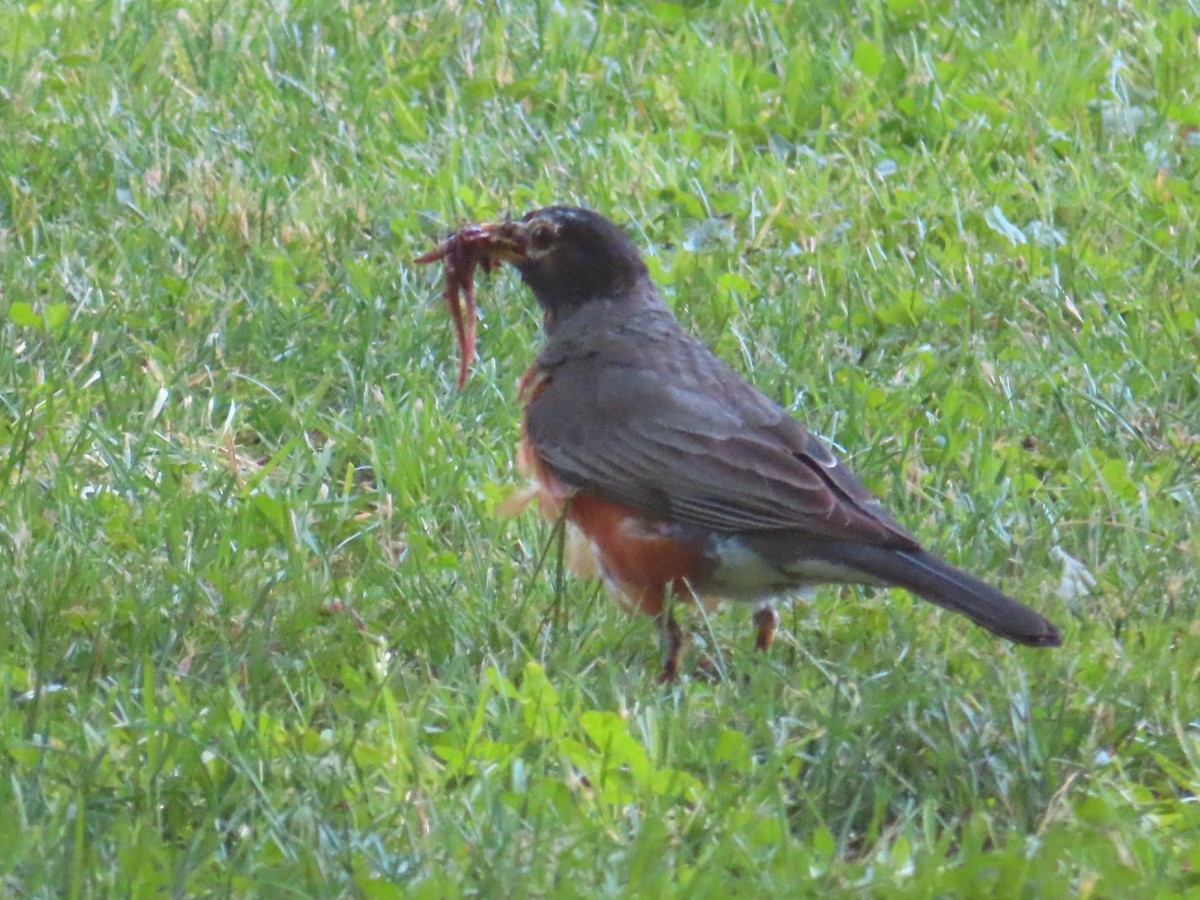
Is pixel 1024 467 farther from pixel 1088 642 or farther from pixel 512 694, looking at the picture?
pixel 512 694

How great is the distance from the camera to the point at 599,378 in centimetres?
475

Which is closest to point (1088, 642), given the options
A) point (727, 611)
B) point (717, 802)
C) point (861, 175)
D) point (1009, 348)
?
point (727, 611)

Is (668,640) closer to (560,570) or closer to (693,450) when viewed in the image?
(560,570)

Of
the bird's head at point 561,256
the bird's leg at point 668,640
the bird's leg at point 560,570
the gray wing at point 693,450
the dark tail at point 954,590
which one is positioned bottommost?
the bird's leg at point 668,640

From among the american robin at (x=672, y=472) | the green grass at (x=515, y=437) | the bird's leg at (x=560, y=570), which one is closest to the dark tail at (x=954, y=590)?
the american robin at (x=672, y=472)

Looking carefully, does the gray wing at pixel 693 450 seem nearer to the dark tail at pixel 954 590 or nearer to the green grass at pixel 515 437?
the dark tail at pixel 954 590

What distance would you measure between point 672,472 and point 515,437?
0.95 meters

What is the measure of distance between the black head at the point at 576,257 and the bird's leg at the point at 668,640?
39.3 inches

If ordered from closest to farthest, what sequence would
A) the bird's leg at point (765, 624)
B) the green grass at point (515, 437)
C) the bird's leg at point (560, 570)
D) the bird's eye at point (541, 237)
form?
the green grass at point (515, 437) < the bird's leg at point (560, 570) < the bird's leg at point (765, 624) < the bird's eye at point (541, 237)

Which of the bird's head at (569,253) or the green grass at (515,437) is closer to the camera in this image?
the green grass at (515,437)

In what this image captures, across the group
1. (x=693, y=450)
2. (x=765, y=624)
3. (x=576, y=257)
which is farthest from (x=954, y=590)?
(x=576, y=257)

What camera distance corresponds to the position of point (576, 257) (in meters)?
5.00

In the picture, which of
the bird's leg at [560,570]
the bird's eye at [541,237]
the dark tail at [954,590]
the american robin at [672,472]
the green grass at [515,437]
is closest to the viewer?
the green grass at [515,437]

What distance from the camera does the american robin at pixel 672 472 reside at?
13.6ft
